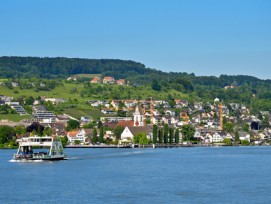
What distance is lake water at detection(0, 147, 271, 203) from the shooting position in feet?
144

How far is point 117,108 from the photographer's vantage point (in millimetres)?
194000

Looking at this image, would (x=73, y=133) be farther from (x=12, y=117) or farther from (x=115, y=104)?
(x=115, y=104)

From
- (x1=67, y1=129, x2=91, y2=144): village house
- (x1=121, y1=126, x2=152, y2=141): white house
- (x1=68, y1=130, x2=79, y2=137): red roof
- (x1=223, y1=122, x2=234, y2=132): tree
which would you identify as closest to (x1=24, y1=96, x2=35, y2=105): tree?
(x1=68, y1=130, x2=79, y2=137): red roof

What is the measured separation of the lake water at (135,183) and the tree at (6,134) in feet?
194

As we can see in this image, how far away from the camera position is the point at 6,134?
13012 centimetres

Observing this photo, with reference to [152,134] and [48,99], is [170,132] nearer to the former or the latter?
[152,134]

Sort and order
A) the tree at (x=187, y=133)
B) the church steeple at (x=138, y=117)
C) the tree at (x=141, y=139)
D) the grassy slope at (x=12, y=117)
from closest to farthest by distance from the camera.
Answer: the tree at (x=141, y=139) → the tree at (x=187, y=133) → the grassy slope at (x=12, y=117) → the church steeple at (x=138, y=117)

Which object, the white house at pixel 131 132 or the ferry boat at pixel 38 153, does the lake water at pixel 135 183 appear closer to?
the ferry boat at pixel 38 153

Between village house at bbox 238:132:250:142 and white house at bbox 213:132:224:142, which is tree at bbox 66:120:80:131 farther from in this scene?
village house at bbox 238:132:250:142

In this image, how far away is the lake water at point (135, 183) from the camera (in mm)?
44000

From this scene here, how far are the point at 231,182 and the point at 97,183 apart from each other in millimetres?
8220

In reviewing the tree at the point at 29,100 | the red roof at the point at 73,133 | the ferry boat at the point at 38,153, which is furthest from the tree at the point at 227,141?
Answer: the ferry boat at the point at 38,153

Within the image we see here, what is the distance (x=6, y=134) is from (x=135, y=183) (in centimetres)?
8091

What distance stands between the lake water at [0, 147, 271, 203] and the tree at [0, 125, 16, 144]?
59062mm
